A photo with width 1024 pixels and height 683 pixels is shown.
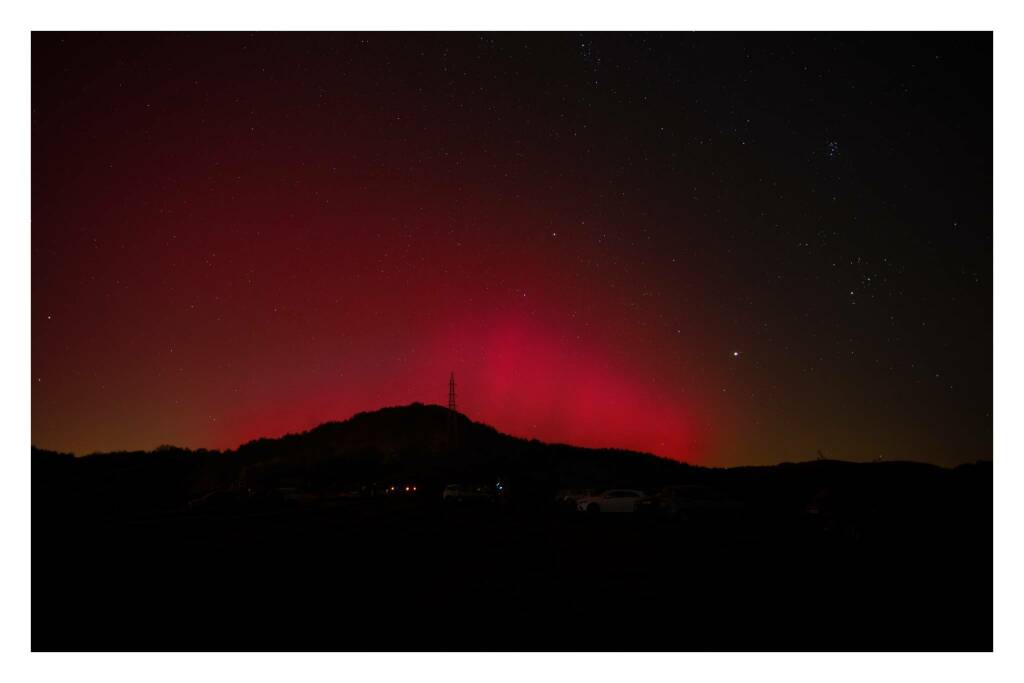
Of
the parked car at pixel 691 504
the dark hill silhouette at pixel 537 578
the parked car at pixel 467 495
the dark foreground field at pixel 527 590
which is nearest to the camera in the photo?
the dark foreground field at pixel 527 590

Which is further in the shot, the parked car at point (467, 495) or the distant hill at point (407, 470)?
the distant hill at point (407, 470)

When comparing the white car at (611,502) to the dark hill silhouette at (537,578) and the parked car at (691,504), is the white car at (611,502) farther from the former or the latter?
the dark hill silhouette at (537,578)

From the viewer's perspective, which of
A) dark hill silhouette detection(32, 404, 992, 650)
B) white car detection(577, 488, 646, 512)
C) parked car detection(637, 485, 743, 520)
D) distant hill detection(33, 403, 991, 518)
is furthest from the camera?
distant hill detection(33, 403, 991, 518)

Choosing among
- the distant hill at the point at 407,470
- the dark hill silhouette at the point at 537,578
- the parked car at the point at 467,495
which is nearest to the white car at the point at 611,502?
the dark hill silhouette at the point at 537,578

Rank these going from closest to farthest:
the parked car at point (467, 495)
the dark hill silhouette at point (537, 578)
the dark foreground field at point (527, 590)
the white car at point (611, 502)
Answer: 1. the dark foreground field at point (527, 590)
2. the dark hill silhouette at point (537, 578)
3. the white car at point (611, 502)
4. the parked car at point (467, 495)

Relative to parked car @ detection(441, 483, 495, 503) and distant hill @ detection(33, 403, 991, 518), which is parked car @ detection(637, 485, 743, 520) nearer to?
distant hill @ detection(33, 403, 991, 518)

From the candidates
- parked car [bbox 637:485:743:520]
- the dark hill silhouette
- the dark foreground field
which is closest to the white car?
parked car [bbox 637:485:743:520]
